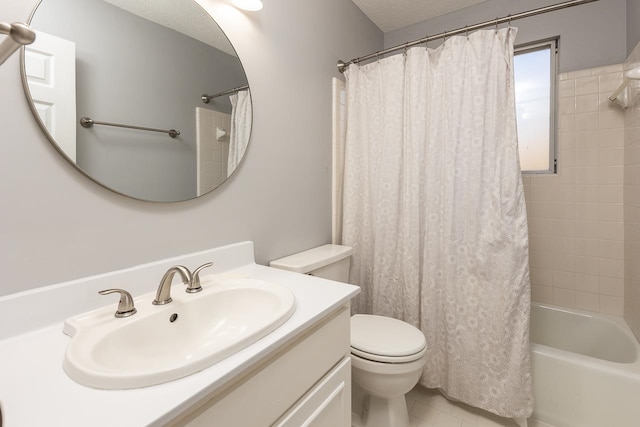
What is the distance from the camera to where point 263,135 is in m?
1.36

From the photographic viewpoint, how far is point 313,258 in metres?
1.48

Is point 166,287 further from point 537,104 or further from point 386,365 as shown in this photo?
point 537,104

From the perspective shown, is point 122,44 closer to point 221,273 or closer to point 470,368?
point 221,273

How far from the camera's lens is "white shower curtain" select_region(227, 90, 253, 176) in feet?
3.97

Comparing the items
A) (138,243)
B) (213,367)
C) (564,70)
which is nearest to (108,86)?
(138,243)

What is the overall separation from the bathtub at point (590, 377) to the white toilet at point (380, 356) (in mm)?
715

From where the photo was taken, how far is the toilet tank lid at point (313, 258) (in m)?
1.35

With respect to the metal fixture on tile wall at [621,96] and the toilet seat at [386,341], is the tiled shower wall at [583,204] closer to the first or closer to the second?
the metal fixture on tile wall at [621,96]

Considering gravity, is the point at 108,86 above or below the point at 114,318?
above

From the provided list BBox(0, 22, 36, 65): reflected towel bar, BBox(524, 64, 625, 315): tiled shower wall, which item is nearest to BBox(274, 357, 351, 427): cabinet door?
BBox(0, 22, 36, 65): reflected towel bar

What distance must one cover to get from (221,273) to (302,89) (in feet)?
3.45

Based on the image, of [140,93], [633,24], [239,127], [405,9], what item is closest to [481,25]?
[405,9]

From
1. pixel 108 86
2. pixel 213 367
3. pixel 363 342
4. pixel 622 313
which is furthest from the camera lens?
pixel 622 313

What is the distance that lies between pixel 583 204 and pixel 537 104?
0.73 m
